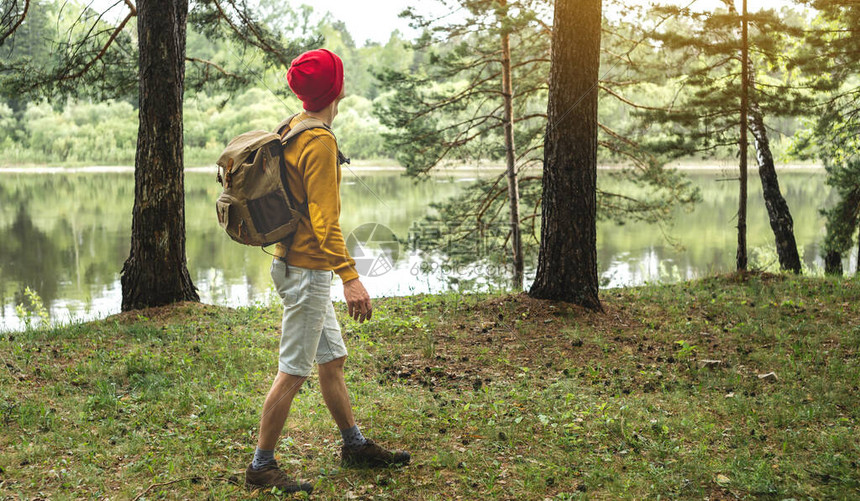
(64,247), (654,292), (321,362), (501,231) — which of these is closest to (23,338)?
(321,362)

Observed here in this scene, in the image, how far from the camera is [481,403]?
4617 millimetres

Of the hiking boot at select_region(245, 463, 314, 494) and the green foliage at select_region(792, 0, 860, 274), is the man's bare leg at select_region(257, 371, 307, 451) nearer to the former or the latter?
the hiking boot at select_region(245, 463, 314, 494)

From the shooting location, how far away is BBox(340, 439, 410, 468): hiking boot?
362 centimetres

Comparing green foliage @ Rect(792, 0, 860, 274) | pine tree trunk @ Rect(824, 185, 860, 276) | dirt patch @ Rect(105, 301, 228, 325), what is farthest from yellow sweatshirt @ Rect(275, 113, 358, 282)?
pine tree trunk @ Rect(824, 185, 860, 276)

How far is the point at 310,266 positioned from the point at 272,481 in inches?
44.9

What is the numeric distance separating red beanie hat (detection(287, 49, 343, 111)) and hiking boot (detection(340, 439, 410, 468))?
186 cm

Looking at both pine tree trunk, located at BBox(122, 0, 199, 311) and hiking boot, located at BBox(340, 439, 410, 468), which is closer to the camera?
hiking boot, located at BBox(340, 439, 410, 468)

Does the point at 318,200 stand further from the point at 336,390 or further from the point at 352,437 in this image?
the point at 352,437

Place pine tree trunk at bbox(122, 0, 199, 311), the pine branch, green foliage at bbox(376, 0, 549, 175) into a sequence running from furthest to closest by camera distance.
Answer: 1. green foliage at bbox(376, 0, 549, 175)
2. the pine branch
3. pine tree trunk at bbox(122, 0, 199, 311)

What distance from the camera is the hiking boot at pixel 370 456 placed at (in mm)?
3619

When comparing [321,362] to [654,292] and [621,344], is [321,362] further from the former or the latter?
[654,292]

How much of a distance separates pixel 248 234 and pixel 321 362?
77cm

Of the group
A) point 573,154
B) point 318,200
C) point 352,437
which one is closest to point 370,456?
point 352,437

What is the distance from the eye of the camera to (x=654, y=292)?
8.05 m
